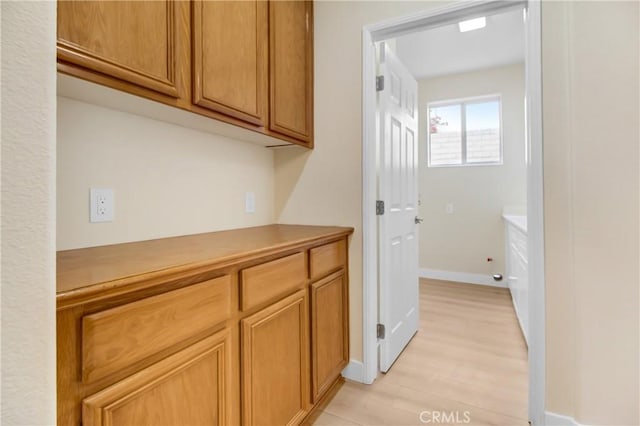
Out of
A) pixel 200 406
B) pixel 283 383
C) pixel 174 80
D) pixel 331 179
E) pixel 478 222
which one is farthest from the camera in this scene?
pixel 478 222

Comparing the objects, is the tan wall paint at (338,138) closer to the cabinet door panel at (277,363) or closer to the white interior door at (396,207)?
the white interior door at (396,207)

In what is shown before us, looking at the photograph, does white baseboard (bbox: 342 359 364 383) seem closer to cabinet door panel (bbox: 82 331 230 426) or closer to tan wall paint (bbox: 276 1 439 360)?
tan wall paint (bbox: 276 1 439 360)

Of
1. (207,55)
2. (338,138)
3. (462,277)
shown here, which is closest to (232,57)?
(207,55)

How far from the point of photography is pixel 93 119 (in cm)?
114

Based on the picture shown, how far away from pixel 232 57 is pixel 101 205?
78 centimetres

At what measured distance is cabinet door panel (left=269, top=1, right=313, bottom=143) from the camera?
1627mm

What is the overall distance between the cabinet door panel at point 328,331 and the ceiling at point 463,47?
2.39m

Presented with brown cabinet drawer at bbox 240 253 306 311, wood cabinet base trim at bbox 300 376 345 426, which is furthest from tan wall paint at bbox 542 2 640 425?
brown cabinet drawer at bbox 240 253 306 311

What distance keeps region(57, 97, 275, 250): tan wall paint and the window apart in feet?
10.4

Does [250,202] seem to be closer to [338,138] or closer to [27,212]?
[338,138]

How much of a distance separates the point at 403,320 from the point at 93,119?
212 centimetres

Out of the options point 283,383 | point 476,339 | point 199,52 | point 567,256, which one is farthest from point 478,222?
point 199,52

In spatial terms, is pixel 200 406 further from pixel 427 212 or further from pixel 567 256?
pixel 427 212

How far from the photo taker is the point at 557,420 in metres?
1.44
